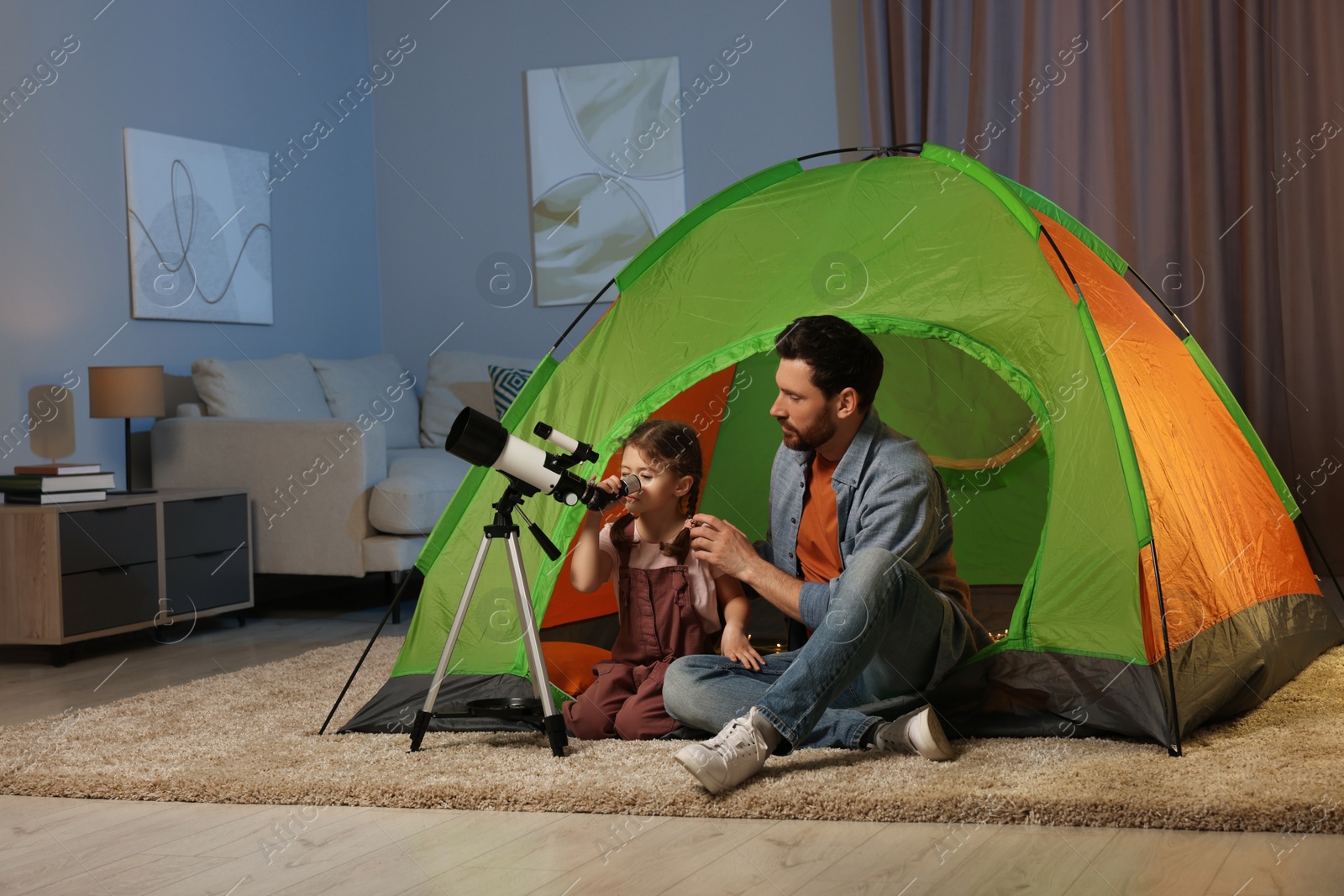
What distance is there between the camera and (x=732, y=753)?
1.80m

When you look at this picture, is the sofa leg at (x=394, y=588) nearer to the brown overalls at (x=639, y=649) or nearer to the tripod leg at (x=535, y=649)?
the brown overalls at (x=639, y=649)

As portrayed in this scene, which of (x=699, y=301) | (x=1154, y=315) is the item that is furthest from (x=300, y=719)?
(x=1154, y=315)

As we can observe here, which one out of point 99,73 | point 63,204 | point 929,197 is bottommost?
point 929,197

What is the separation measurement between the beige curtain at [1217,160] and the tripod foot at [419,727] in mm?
2808

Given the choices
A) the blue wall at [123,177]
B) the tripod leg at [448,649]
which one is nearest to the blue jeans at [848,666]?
the tripod leg at [448,649]

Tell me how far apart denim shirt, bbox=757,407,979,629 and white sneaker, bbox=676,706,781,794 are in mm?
206

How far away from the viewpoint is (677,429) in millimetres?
2227

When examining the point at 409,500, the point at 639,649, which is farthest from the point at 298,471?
the point at 639,649

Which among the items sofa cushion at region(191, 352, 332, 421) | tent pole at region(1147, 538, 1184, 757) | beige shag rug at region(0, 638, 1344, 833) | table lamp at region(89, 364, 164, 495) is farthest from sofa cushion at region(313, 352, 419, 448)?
tent pole at region(1147, 538, 1184, 757)

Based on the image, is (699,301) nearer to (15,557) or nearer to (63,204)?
(15,557)

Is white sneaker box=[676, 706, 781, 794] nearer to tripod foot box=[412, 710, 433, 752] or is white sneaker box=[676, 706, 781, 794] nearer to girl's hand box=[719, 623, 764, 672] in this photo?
girl's hand box=[719, 623, 764, 672]

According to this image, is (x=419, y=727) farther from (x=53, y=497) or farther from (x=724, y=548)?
(x=53, y=497)

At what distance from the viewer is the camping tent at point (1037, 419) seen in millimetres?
2055

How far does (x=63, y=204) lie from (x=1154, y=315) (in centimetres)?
295
